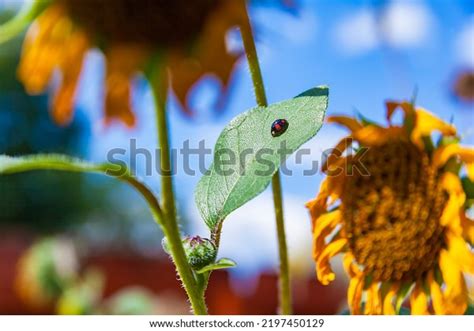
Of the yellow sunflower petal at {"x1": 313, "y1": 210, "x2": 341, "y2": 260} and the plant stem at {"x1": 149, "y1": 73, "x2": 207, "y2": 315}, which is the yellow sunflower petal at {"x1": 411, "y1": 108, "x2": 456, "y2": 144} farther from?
the plant stem at {"x1": 149, "y1": 73, "x2": 207, "y2": 315}

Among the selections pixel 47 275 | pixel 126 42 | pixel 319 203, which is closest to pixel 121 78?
pixel 126 42

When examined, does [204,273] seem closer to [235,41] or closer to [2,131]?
[235,41]

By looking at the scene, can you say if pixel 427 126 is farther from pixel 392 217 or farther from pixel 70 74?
pixel 70 74

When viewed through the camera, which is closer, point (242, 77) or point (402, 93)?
point (242, 77)

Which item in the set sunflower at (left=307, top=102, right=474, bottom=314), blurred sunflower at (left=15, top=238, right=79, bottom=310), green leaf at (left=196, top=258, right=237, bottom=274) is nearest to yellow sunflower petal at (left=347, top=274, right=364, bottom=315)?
sunflower at (left=307, top=102, right=474, bottom=314)

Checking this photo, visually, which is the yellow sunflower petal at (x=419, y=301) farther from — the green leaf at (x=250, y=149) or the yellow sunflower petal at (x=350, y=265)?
the green leaf at (x=250, y=149)

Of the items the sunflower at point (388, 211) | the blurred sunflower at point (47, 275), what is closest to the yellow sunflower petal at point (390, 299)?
the sunflower at point (388, 211)

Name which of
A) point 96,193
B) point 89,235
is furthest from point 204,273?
point 96,193
